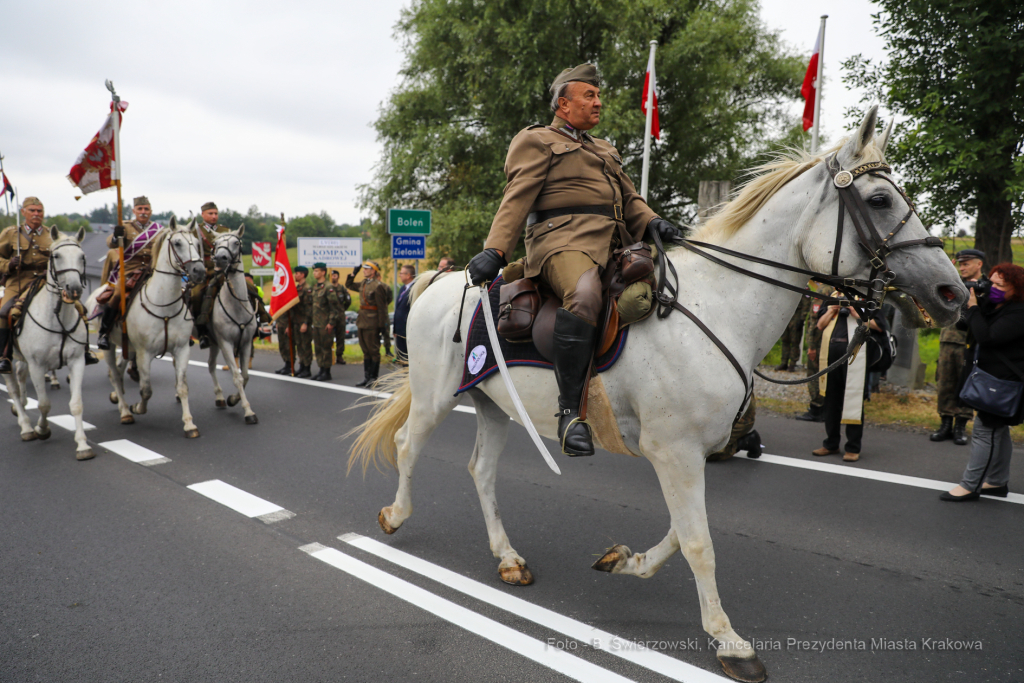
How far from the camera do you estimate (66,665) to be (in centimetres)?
297

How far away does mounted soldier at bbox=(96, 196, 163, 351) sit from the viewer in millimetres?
8375

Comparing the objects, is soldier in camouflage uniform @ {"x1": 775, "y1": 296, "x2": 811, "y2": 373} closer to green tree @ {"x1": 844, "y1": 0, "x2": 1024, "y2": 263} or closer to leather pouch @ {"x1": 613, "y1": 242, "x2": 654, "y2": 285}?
green tree @ {"x1": 844, "y1": 0, "x2": 1024, "y2": 263}

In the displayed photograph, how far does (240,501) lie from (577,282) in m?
3.62

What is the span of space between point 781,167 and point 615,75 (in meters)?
18.6

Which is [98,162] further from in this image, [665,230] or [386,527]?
[665,230]

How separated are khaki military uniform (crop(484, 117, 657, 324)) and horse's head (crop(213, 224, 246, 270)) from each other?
6.51m

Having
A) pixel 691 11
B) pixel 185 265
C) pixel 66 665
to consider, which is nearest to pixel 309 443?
pixel 185 265

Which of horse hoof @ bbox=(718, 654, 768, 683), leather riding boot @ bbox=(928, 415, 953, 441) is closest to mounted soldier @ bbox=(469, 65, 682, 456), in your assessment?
horse hoof @ bbox=(718, 654, 768, 683)

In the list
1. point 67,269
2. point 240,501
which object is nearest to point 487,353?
point 240,501

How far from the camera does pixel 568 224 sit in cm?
321

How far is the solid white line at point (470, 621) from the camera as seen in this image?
290 centimetres

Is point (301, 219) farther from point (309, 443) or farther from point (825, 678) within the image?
point (825, 678)

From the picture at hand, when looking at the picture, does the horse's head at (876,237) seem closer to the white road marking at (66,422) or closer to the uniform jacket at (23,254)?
the white road marking at (66,422)

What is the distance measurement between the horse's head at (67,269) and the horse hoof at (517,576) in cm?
578
